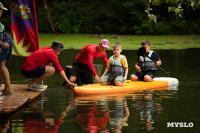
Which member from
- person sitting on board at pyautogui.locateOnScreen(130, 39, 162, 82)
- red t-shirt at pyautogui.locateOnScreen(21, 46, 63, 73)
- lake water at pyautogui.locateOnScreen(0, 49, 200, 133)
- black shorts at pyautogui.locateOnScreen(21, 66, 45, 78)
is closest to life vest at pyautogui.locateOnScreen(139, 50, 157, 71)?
person sitting on board at pyautogui.locateOnScreen(130, 39, 162, 82)

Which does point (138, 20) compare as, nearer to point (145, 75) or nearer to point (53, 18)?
point (53, 18)

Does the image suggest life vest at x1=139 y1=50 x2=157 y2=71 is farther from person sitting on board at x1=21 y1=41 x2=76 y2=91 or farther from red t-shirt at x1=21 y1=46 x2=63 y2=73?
red t-shirt at x1=21 y1=46 x2=63 y2=73

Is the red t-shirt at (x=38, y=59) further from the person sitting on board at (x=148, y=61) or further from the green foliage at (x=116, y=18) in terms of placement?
the green foliage at (x=116, y=18)

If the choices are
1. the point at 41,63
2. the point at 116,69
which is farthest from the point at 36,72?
the point at 116,69

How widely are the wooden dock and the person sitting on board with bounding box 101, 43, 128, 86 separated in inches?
67.0

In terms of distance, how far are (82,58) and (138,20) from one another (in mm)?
19954

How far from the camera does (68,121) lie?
6512mm

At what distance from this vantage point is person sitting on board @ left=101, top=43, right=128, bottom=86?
9.23 metres

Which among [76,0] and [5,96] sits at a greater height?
[76,0]

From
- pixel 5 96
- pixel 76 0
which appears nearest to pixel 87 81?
pixel 5 96

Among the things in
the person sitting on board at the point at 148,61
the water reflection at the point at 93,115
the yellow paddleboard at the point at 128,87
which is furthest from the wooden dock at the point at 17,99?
the person sitting on board at the point at 148,61

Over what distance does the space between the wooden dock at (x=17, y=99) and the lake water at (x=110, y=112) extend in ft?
0.46

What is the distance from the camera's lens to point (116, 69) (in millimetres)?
9258

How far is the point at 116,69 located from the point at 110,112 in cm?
217
